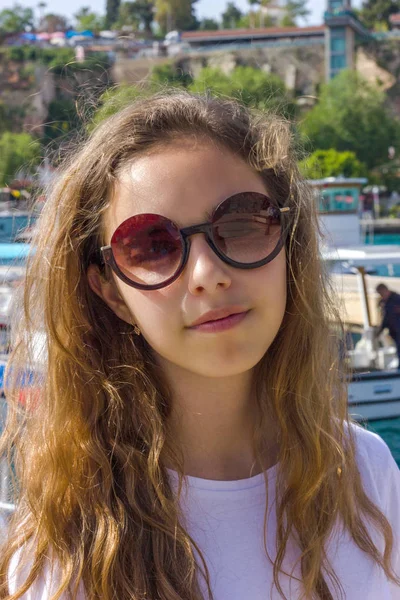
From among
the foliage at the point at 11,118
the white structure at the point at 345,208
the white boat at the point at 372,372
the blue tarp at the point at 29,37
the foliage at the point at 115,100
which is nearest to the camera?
the foliage at the point at 115,100

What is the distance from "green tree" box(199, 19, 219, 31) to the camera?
60.3m

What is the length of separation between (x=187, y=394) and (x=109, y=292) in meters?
0.14

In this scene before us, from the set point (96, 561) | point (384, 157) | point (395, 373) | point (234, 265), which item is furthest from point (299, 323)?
point (384, 157)

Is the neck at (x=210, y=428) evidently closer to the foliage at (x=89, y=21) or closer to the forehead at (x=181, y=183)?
the forehead at (x=181, y=183)

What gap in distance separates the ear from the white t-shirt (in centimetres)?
18

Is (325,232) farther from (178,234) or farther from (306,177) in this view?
(178,234)

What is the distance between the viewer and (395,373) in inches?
265

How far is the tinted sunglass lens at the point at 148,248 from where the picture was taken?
32.0 inches

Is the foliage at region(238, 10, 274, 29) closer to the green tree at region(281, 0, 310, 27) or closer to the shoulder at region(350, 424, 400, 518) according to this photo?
the green tree at region(281, 0, 310, 27)

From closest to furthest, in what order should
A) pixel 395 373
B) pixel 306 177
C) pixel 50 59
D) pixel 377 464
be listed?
pixel 377 464, pixel 306 177, pixel 395 373, pixel 50 59

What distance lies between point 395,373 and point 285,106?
5844 mm

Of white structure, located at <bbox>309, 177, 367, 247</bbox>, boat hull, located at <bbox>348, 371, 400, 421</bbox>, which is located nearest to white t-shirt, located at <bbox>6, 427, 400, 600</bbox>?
boat hull, located at <bbox>348, 371, 400, 421</bbox>

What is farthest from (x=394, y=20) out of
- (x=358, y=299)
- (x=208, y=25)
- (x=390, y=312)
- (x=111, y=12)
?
(x=390, y=312)

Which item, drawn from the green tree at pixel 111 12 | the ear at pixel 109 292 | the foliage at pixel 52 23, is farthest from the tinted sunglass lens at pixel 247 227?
the green tree at pixel 111 12
